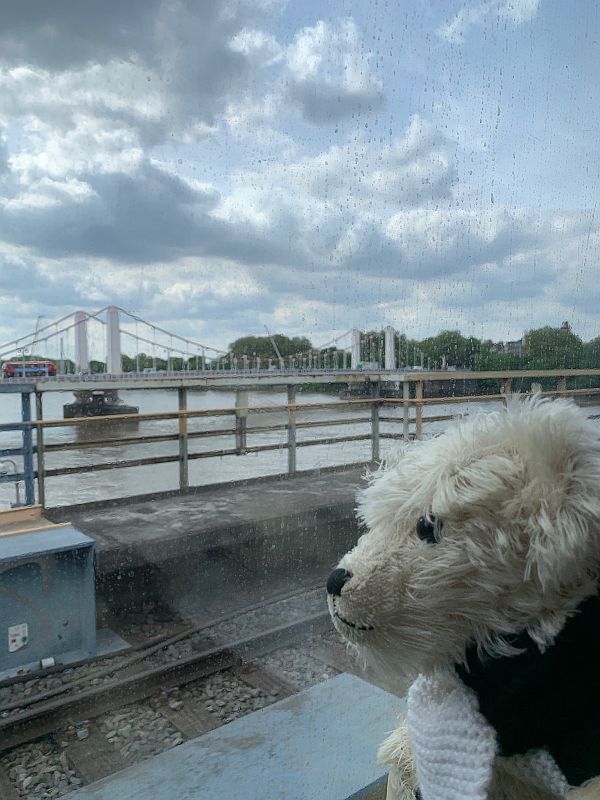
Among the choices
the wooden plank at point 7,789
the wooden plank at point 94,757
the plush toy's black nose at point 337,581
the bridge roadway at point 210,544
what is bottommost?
the wooden plank at point 7,789

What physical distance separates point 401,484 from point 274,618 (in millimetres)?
2760

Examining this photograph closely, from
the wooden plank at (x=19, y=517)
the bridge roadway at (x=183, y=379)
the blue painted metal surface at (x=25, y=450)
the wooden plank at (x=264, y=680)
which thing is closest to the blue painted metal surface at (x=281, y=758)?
the wooden plank at (x=264, y=680)

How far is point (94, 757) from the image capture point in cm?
212

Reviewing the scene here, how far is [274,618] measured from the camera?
328 cm

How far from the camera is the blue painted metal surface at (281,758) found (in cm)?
114

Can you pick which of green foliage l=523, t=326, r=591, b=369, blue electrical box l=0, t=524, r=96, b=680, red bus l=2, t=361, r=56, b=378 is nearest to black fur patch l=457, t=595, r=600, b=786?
green foliage l=523, t=326, r=591, b=369

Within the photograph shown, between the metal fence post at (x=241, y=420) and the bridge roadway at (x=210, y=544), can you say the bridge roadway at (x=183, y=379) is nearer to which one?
the metal fence post at (x=241, y=420)

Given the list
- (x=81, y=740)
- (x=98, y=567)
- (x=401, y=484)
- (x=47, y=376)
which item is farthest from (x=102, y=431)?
(x=401, y=484)

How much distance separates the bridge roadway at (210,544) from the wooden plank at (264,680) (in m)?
0.74

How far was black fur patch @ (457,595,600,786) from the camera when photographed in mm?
613

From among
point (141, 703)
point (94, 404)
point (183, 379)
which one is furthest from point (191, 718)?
point (183, 379)

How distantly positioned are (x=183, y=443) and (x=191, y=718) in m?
2.83

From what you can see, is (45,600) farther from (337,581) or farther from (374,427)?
(374,427)

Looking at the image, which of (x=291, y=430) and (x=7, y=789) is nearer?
(x=7, y=789)
